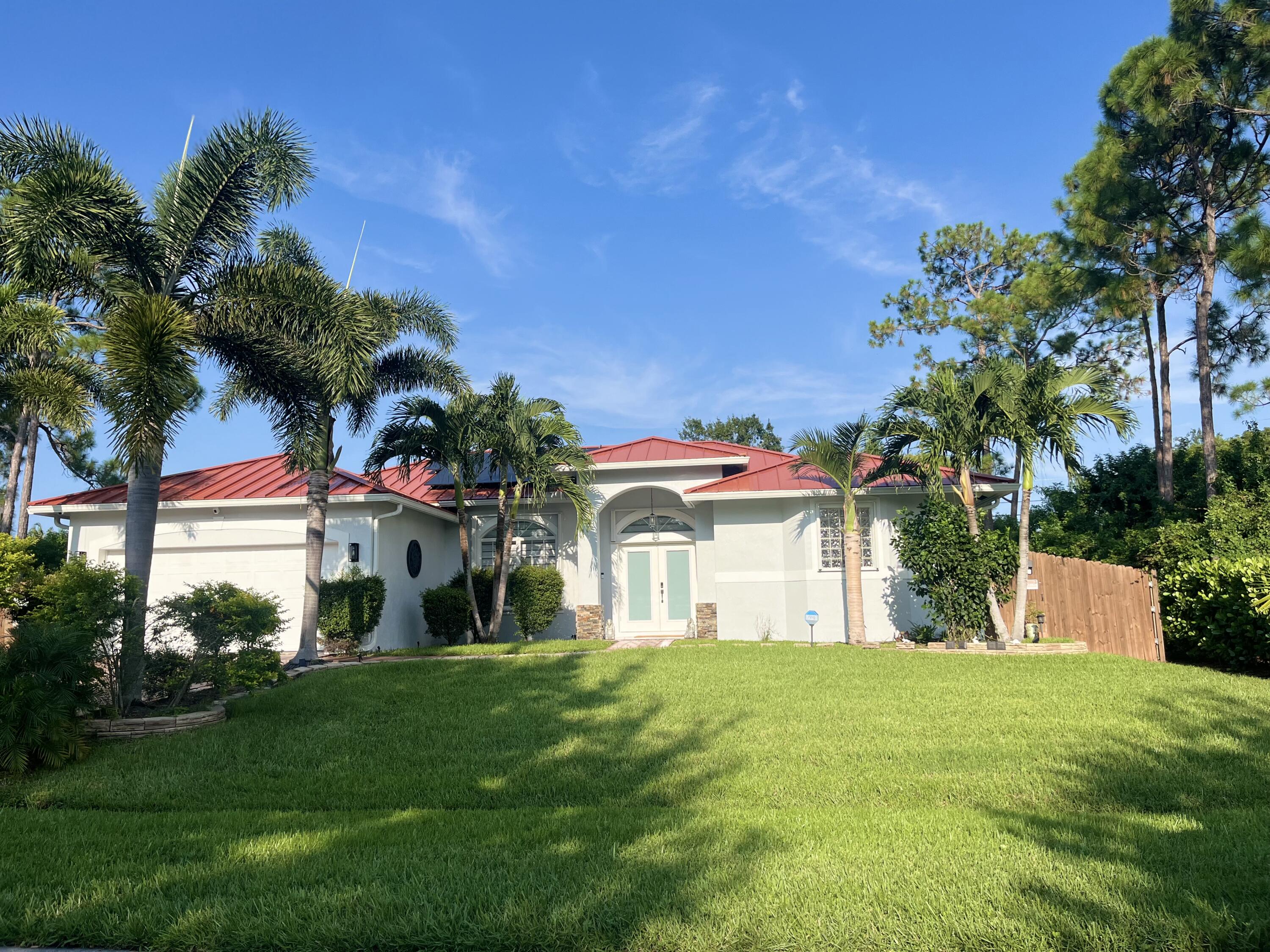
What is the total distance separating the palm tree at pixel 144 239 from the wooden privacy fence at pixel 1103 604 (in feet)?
43.9

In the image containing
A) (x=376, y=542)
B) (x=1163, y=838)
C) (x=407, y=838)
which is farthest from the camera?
(x=376, y=542)

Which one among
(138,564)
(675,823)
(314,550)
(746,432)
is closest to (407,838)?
(675,823)

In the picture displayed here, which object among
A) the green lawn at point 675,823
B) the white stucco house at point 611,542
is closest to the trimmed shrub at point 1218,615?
the green lawn at point 675,823

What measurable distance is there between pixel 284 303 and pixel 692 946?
9.87m

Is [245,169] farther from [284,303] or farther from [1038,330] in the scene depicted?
[1038,330]

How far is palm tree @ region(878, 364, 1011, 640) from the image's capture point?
1360cm

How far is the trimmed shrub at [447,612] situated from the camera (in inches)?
667

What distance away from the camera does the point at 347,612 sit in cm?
→ 1508

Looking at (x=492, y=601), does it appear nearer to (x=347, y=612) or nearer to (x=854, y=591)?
(x=347, y=612)

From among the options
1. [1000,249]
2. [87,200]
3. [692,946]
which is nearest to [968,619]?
[692,946]

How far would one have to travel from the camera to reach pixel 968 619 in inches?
547

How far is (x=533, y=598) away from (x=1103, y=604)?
11.0m

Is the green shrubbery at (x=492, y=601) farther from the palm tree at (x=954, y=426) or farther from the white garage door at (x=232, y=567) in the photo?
the palm tree at (x=954, y=426)

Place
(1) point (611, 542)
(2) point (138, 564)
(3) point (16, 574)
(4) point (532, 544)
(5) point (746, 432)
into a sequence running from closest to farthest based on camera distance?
(2) point (138, 564)
(3) point (16, 574)
(4) point (532, 544)
(1) point (611, 542)
(5) point (746, 432)
